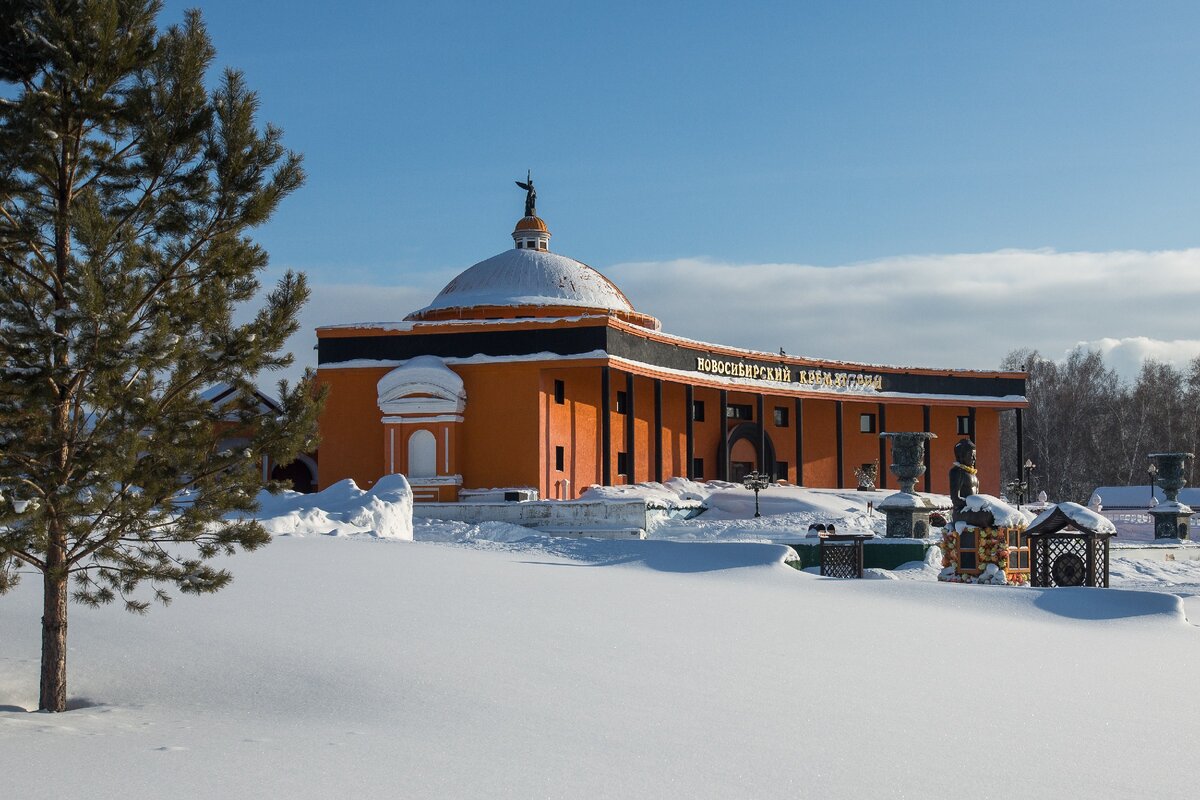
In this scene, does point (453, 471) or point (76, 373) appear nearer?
point (76, 373)

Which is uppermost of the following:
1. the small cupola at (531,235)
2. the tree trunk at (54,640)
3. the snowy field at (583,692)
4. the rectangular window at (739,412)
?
the small cupola at (531,235)

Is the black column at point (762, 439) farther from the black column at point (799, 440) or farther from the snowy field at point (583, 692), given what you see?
the snowy field at point (583, 692)

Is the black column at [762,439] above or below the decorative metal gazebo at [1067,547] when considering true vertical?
above

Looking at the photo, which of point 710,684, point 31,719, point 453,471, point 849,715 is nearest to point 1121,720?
point 849,715

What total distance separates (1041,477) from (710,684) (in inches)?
2230

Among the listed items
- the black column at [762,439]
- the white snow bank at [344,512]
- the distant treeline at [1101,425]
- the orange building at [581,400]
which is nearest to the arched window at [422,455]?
the orange building at [581,400]

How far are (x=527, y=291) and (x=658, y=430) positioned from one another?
5891 mm

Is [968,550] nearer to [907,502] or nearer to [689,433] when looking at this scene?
[907,502]

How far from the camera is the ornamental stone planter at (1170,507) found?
3328 cm

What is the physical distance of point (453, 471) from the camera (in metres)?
33.7

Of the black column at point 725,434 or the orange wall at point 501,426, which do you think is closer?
the orange wall at point 501,426

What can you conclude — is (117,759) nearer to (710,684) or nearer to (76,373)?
(76,373)

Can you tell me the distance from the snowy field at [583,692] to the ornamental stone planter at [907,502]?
11.0 metres

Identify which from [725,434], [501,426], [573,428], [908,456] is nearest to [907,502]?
[908,456]
